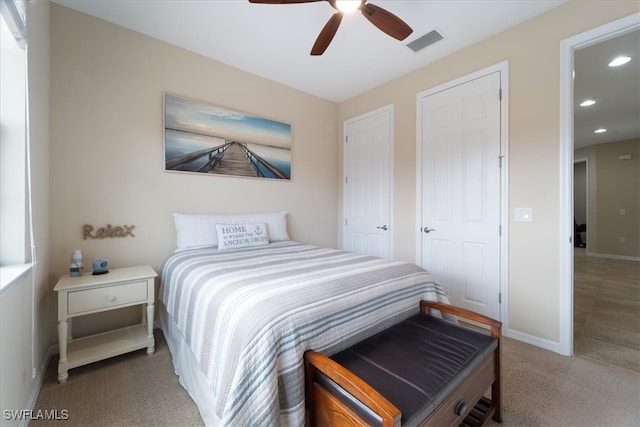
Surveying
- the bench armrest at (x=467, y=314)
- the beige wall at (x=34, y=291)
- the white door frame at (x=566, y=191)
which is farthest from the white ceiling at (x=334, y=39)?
the bench armrest at (x=467, y=314)

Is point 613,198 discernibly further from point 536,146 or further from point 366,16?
point 366,16

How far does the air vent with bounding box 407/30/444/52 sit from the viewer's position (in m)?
2.48

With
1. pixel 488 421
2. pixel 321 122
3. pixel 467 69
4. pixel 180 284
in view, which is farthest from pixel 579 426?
pixel 321 122

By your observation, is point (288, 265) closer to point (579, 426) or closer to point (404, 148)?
point (579, 426)

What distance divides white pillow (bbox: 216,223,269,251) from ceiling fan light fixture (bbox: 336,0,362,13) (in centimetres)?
201

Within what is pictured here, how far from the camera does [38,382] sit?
165 cm

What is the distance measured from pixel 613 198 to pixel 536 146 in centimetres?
599

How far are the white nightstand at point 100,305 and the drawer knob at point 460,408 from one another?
2.06 m

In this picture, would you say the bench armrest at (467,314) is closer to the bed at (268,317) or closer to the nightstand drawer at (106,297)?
the bed at (268,317)

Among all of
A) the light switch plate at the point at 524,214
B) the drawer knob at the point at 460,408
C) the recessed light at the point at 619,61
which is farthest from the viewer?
the recessed light at the point at 619,61

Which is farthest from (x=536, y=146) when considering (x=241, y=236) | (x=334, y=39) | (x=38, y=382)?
(x=38, y=382)

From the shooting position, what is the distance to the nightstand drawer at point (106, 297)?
176cm

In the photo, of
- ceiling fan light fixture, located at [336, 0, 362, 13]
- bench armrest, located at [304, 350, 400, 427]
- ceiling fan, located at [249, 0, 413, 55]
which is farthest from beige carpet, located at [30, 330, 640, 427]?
ceiling fan light fixture, located at [336, 0, 362, 13]

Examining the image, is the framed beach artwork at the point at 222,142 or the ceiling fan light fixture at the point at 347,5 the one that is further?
the framed beach artwork at the point at 222,142
